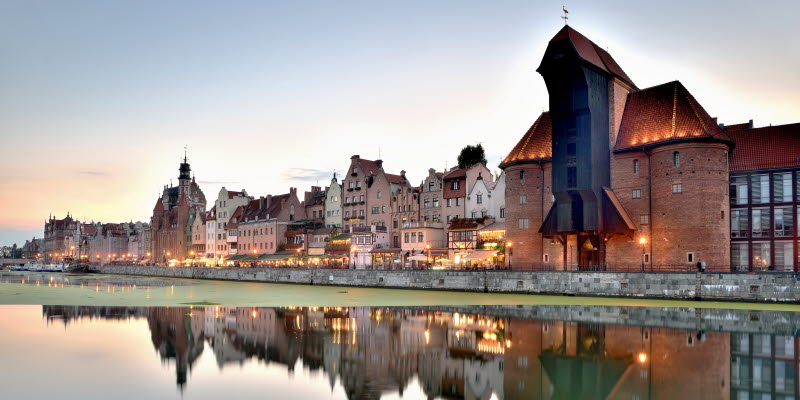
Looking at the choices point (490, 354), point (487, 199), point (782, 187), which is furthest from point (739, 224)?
point (490, 354)

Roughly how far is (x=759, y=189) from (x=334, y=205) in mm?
57055

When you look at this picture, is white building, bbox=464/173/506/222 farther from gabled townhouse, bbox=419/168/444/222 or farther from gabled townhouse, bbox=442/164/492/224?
gabled townhouse, bbox=419/168/444/222

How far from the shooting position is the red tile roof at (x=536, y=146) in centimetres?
5572

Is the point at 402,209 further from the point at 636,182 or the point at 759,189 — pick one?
the point at 759,189

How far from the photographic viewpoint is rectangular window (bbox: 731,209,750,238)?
49219 millimetres

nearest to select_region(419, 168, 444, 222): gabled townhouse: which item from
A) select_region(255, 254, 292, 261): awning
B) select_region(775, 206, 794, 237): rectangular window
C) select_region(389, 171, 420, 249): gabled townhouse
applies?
select_region(389, 171, 420, 249): gabled townhouse


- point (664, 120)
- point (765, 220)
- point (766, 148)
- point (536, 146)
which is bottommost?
point (765, 220)

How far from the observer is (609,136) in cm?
5188

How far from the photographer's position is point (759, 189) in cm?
4912

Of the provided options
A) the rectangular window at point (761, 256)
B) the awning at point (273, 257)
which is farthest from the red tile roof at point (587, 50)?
the awning at point (273, 257)

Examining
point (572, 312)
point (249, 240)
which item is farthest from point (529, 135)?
point (249, 240)

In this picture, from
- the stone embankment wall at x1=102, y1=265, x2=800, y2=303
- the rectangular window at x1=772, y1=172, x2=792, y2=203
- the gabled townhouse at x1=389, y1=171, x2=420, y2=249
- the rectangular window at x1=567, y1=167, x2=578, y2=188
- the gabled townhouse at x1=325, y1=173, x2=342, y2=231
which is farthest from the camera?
the gabled townhouse at x1=325, y1=173, x2=342, y2=231

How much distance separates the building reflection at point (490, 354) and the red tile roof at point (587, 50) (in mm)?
25580

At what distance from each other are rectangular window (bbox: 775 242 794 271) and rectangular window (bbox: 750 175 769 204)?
3462 millimetres
